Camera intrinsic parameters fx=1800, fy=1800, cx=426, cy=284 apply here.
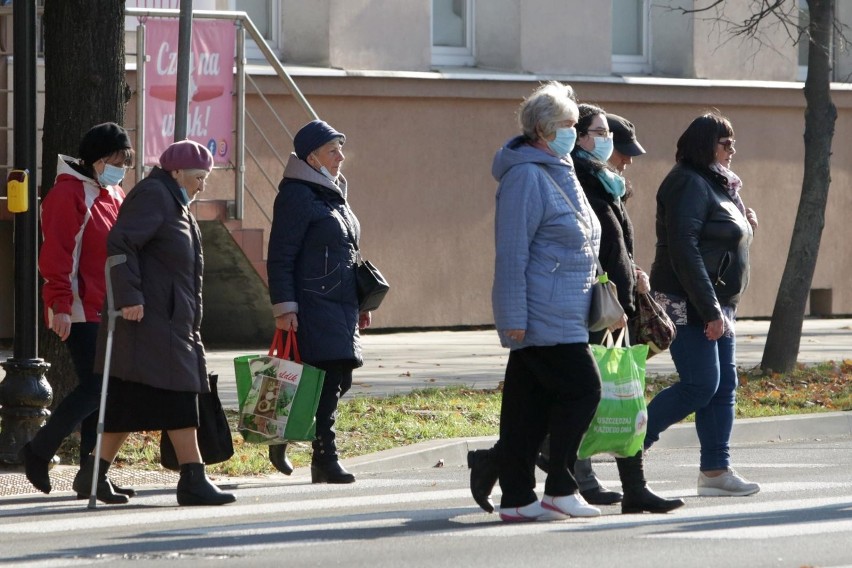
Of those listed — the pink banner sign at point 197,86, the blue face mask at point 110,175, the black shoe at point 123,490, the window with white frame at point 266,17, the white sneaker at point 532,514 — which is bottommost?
the black shoe at point 123,490

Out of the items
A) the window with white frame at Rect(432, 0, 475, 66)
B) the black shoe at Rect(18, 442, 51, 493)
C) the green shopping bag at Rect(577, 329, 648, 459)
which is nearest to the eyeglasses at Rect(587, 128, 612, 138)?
the green shopping bag at Rect(577, 329, 648, 459)

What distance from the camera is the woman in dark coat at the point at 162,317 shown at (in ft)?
26.8

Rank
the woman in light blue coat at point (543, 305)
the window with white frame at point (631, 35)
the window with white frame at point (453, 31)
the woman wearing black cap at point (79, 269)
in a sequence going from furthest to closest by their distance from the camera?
1. the window with white frame at point (631, 35)
2. the window with white frame at point (453, 31)
3. the woman wearing black cap at point (79, 269)
4. the woman in light blue coat at point (543, 305)

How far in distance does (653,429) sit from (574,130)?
6.09 ft

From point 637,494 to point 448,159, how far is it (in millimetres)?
12757

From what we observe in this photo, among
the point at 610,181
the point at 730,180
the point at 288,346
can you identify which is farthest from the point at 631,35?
the point at 610,181

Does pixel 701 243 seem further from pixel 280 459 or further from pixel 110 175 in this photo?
pixel 110 175

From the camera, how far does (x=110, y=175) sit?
8.73 metres

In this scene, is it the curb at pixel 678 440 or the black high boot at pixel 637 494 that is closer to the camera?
the black high boot at pixel 637 494

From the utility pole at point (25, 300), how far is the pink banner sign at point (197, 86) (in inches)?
277

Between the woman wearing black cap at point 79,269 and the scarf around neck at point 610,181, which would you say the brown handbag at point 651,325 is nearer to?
the scarf around neck at point 610,181

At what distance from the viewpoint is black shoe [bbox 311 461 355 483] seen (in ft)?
30.8

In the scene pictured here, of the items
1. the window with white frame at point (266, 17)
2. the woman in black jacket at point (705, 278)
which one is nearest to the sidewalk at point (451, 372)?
the woman in black jacket at point (705, 278)

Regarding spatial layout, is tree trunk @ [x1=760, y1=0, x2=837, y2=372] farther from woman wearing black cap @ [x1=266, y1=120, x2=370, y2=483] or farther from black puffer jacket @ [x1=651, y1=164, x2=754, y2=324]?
woman wearing black cap @ [x1=266, y1=120, x2=370, y2=483]
